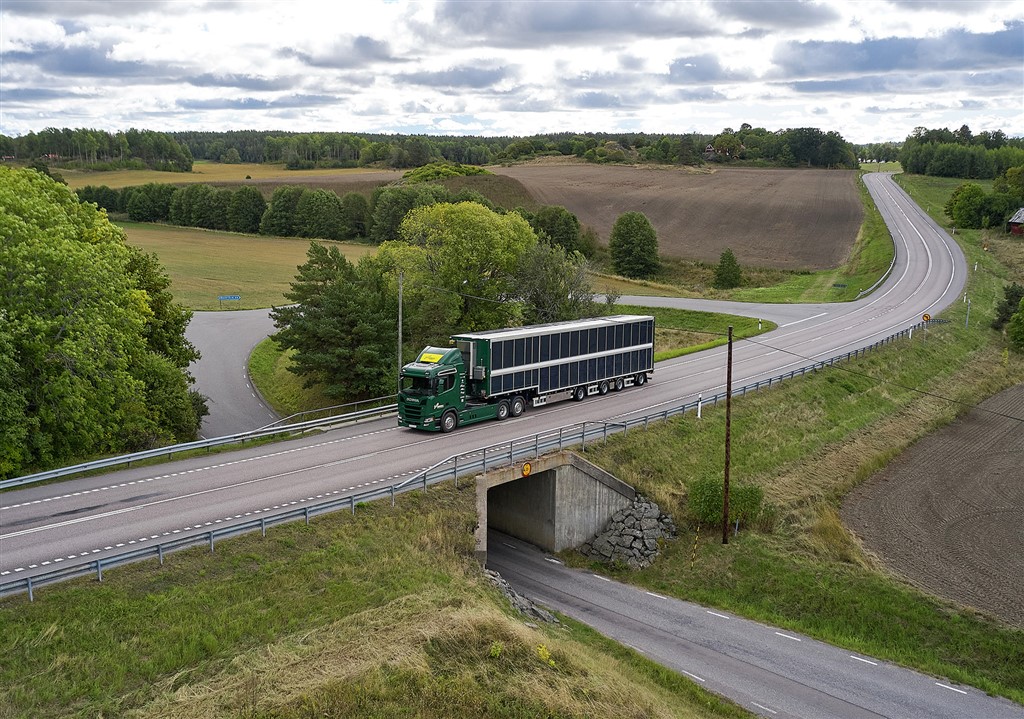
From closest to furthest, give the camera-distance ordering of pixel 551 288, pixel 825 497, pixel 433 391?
pixel 433 391 < pixel 825 497 < pixel 551 288

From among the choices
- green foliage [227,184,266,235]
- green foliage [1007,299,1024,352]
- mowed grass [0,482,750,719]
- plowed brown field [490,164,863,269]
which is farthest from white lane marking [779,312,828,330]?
green foliage [227,184,266,235]

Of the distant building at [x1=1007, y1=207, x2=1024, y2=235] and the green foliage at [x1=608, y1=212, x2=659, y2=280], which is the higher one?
the distant building at [x1=1007, y1=207, x2=1024, y2=235]

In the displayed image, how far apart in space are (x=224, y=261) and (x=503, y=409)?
76840mm

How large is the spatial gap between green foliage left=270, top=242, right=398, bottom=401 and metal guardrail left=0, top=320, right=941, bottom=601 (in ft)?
48.4

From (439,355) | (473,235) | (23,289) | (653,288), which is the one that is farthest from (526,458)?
(653,288)

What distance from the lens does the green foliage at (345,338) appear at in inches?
1834

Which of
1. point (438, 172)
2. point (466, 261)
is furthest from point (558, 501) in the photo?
point (438, 172)

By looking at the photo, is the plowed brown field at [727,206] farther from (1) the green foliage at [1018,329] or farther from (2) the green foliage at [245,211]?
(2) the green foliage at [245,211]

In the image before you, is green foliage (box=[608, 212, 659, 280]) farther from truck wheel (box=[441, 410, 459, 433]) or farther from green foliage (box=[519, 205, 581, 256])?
truck wheel (box=[441, 410, 459, 433])

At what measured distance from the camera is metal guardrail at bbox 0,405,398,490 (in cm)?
2717

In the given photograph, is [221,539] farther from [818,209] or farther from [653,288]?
[818,209]

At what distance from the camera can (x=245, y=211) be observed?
134875 mm

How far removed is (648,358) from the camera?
1806 inches

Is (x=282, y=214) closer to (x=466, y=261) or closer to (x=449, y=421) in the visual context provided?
(x=466, y=261)
